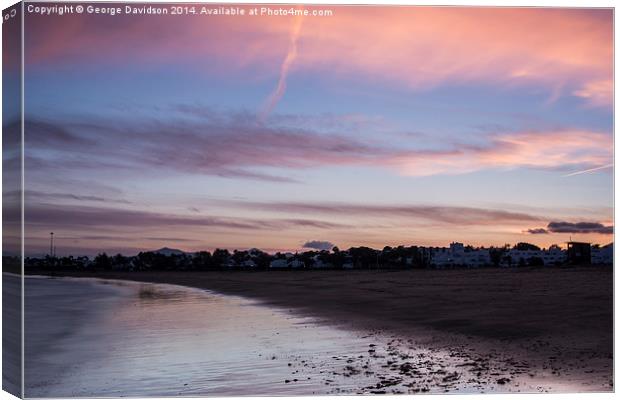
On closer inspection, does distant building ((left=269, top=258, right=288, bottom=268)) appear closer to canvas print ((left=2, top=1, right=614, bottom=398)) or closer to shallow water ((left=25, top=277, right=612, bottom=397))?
shallow water ((left=25, top=277, right=612, bottom=397))

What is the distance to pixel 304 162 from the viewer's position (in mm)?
10930

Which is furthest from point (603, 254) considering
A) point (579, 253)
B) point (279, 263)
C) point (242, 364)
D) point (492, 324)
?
point (279, 263)

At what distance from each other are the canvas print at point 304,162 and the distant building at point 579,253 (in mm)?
71

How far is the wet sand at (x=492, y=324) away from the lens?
982cm

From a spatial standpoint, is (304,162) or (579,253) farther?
(579,253)

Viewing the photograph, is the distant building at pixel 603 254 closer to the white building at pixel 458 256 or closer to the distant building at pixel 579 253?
the distant building at pixel 579 253

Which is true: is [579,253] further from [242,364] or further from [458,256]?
[242,364]

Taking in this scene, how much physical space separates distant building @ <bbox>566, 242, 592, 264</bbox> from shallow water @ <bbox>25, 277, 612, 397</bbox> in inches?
78.3

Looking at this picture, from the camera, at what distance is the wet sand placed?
9820mm

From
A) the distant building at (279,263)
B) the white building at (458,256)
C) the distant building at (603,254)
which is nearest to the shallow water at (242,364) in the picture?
the distant building at (279,263)

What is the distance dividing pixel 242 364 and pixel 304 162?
2.71 meters

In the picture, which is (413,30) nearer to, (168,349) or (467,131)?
(467,131)

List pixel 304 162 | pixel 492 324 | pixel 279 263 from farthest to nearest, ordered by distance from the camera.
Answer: pixel 279 263 → pixel 492 324 → pixel 304 162

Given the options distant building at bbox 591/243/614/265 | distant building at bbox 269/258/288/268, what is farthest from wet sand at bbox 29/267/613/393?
distant building at bbox 269/258/288/268
